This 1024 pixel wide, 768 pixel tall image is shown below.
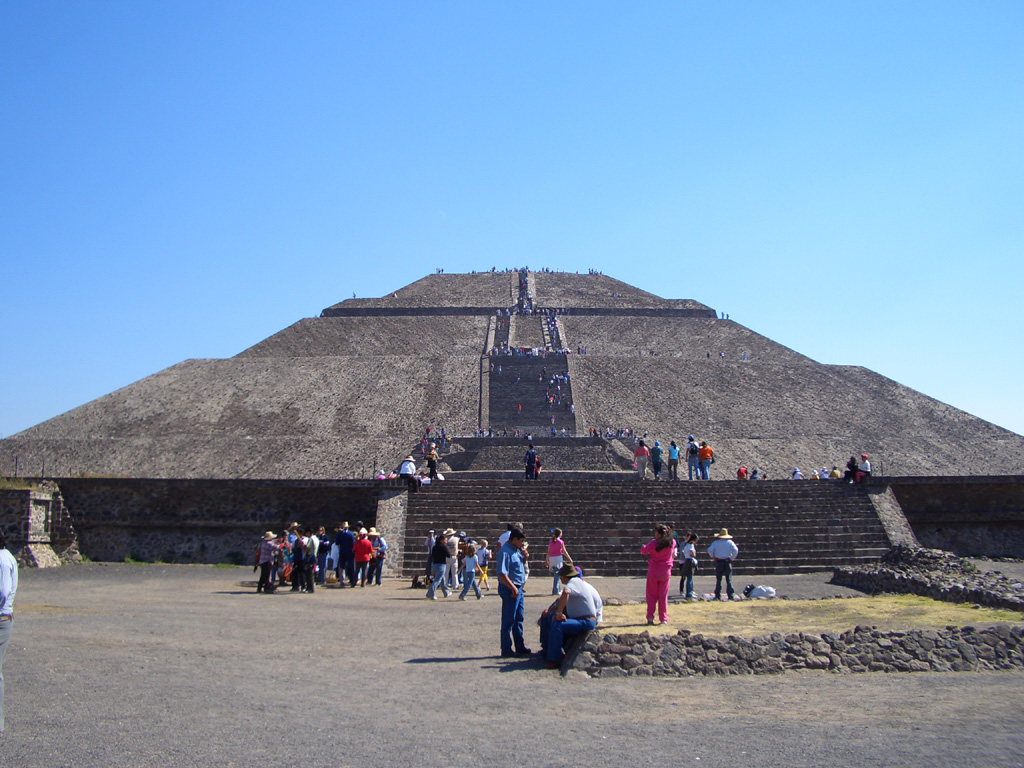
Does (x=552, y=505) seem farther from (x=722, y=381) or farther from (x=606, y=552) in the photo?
(x=722, y=381)

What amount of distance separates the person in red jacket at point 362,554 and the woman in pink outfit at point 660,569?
6017mm

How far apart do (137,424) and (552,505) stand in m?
21.1

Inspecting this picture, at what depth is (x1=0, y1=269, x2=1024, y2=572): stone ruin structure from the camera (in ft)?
57.1

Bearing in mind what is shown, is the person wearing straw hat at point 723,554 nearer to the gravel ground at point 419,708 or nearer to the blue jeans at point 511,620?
the gravel ground at point 419,708

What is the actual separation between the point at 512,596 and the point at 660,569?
1.97 metres

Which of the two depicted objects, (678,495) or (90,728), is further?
(678,495)

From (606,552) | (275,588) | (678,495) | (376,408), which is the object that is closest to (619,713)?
(275,588)

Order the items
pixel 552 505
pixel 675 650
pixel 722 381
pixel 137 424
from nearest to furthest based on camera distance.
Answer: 1. pixel 675 650
2. pixel 552 505
3. pixel 137 424
4. pixel 722 381

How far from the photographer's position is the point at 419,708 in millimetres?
5719

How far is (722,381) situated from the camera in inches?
1451

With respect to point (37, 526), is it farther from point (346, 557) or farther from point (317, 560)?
point (346, 557)

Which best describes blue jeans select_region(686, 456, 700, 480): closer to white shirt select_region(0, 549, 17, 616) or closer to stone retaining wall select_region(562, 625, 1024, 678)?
stone retaining wall select_region(562, 625, 1024, 678)

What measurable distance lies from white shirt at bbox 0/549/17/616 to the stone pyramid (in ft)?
70.4

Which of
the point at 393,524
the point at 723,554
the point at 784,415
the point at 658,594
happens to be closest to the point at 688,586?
the point at 723,554
